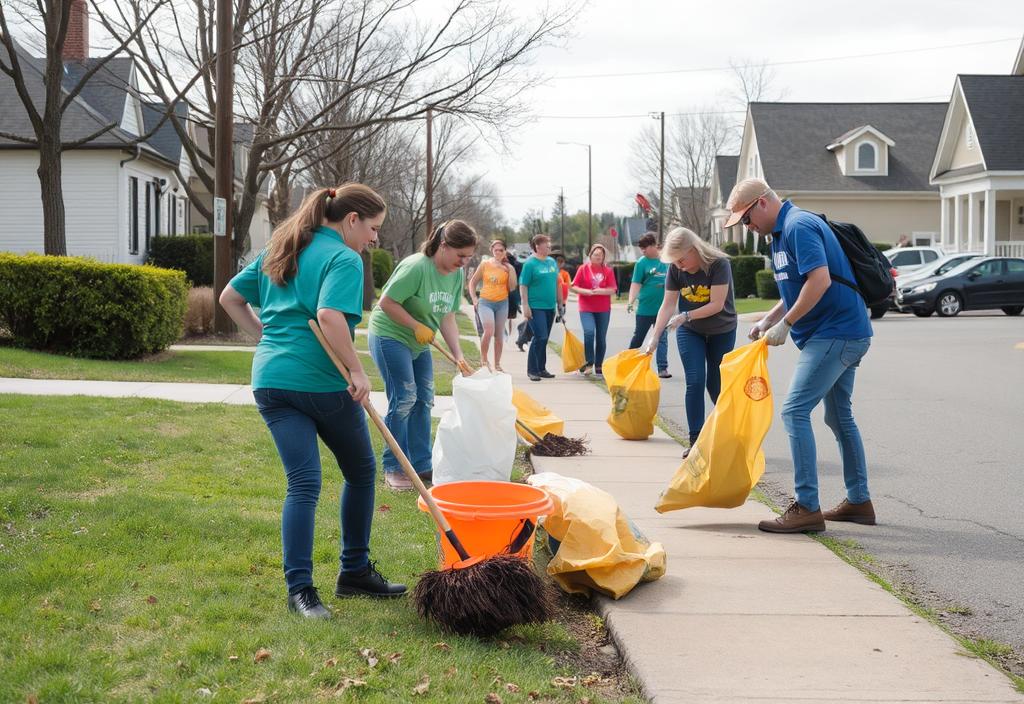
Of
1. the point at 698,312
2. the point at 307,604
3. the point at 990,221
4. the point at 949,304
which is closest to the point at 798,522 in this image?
the point at 698,312

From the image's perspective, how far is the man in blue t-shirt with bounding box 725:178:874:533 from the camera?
5.84 meters

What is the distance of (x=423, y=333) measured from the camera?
652cm

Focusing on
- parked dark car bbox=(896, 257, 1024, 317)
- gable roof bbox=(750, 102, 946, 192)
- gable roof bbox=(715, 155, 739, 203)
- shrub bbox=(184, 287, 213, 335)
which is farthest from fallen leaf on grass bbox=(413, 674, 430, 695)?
gable roof bbox=(715, 155, 739, 203)

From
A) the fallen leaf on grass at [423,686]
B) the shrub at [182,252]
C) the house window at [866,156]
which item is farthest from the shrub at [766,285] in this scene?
the fallen leaf on grass at [423,686]

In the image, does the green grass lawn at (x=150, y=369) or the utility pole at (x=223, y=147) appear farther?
the utility pole at (x=223, y=147)

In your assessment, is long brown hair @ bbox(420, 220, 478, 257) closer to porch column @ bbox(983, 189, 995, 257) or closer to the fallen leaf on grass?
the fallen leaf on grass

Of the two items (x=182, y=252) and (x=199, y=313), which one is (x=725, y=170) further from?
(x=199, y=313)

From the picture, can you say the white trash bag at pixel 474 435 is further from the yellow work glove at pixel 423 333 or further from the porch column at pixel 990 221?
the porch column at pixel 990 221

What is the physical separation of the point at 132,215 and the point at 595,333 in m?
19.3

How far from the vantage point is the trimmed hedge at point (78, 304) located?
13.5m

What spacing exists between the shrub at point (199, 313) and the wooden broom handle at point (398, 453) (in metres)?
14.4

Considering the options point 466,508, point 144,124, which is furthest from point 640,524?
point 144,124

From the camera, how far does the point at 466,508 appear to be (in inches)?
179

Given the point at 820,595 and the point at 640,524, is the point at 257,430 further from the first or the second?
the point at 820,595
